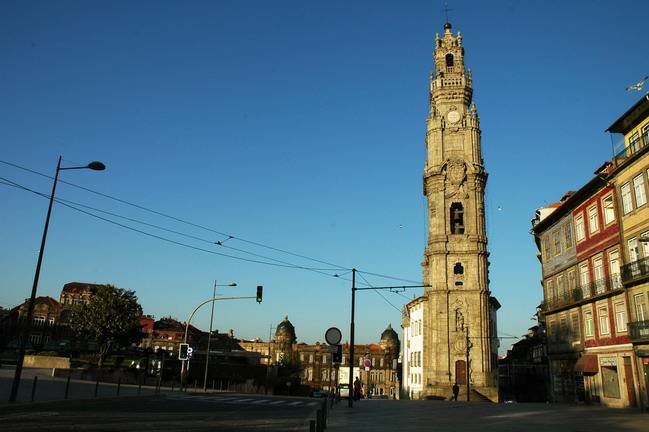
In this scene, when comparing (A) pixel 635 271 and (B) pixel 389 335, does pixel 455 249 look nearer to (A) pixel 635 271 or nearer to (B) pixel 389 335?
(A) pixel 635 271

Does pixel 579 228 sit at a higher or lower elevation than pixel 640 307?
higher

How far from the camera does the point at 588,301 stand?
31.9 m

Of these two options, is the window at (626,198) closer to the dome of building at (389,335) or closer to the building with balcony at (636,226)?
the building with balcony at (636,226)

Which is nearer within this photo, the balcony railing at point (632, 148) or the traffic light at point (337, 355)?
the traffic light at point (337, 355)

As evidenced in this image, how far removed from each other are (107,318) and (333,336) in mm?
34304

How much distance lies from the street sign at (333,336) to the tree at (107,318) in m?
33.8

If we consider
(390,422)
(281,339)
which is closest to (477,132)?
(390,422)

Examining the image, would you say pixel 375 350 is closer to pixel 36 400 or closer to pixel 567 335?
pixel 567 335

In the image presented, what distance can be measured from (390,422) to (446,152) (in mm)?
41719

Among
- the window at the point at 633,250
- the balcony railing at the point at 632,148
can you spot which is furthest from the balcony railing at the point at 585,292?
the balcony railing at the point at 632,148

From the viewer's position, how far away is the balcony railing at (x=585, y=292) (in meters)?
29.0

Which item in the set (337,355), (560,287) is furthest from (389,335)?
(337,355)

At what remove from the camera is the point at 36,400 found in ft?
64.6

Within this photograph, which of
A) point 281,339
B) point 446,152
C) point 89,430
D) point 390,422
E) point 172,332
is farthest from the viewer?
point 281,339
